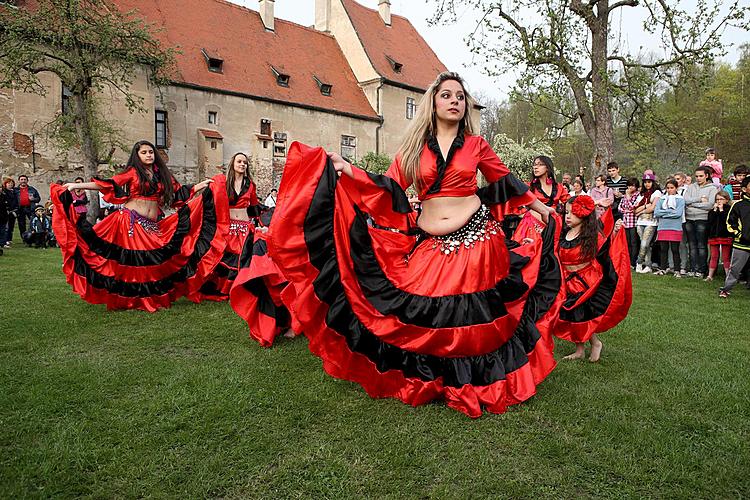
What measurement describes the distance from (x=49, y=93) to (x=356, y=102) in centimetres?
1673

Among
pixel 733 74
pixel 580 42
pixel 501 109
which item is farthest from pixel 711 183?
pixel 501 109

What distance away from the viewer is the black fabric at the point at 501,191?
3.90 m

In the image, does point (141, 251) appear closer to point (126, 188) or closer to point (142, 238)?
point (142, 238)

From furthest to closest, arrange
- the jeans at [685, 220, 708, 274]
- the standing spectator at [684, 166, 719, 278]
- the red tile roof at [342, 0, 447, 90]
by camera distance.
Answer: the red tile roof at [342, 0, 447, 90] < the jeans at [685, 220, 708, 274] < the standing spectator at [684, 166, 719, 278]

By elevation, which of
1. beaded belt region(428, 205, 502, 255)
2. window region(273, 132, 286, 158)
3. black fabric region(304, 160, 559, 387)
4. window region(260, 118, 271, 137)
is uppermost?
window region(260, 118, 271, 137)

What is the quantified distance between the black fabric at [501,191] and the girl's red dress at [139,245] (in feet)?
13.9

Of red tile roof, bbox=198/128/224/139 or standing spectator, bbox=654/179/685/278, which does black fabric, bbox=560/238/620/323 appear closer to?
standing spectator, bbox=654/179/685/278

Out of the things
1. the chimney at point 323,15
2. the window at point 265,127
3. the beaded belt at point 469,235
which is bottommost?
the beaded belt at point 469,235

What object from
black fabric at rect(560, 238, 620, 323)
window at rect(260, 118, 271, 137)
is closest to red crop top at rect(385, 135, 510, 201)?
black fabric at rect(560, 238, 620, 323)

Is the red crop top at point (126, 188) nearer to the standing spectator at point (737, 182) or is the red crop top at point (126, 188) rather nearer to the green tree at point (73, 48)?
the standing spectator at point (737, 182)

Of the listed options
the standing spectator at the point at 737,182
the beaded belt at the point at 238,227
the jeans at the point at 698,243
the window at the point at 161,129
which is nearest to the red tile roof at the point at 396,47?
the window at the point at 161,129

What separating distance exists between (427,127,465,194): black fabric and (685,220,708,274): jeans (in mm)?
8606

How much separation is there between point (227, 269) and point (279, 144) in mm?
22833

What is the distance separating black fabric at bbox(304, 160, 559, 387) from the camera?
3486 millimetres
